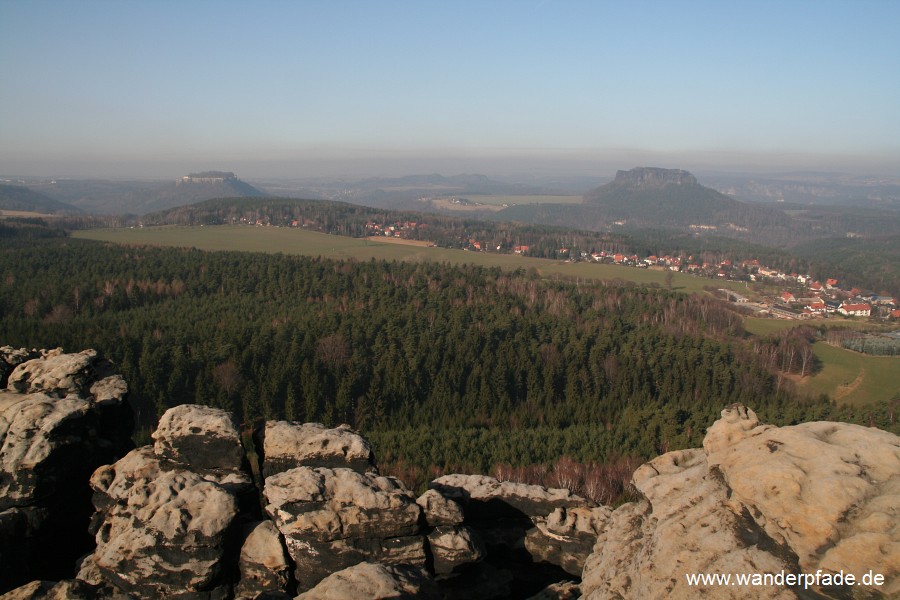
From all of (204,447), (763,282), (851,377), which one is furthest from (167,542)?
Answer: (763,282)

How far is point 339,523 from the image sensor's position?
10531 millimetres

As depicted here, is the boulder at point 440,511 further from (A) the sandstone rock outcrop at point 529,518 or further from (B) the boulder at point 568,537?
(B) the boulder at point 568,537

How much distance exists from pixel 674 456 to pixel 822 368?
54.5m

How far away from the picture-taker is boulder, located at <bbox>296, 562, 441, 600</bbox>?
8.76 m

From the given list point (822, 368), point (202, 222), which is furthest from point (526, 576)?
point (202, 222)

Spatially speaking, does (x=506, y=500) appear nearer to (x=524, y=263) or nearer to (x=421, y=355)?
(x=421, y=355)

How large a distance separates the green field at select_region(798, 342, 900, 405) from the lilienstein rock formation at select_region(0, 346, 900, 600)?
46.2 meters

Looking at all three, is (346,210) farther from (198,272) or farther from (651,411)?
(651,411)

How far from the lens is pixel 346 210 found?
567 ft

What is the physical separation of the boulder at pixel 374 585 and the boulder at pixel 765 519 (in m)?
2.60

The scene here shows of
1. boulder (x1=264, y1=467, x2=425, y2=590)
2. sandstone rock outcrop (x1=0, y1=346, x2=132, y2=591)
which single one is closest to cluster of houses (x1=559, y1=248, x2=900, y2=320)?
boulder (x1=264, y1=467, x2=425, y2=590)

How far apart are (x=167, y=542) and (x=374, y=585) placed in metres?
3.67

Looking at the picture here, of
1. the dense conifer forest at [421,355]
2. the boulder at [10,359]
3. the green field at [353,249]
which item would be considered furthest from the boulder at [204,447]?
the green field at [353,249]

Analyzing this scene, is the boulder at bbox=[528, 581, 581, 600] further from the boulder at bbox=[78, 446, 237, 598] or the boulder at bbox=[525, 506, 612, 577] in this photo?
Result: the boulder at bbox=[78, 446, 237, 598]
